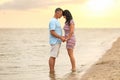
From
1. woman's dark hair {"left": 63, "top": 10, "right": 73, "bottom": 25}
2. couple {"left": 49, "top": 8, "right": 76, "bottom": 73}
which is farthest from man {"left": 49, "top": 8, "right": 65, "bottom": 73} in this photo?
woman's dark hair {"left": 63, "top": 10, "right": 73, "bottom": 25}

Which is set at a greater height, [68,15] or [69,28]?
[68,15]

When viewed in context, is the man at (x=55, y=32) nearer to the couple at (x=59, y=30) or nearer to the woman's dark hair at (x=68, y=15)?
the couple at (x=59, y=30)

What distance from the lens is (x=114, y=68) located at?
12047 millimetres

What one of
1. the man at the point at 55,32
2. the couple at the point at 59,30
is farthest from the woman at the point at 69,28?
the man at the point at 55,32

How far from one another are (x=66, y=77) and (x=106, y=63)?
181 cm

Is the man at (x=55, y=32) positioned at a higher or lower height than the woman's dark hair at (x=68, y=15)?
lower

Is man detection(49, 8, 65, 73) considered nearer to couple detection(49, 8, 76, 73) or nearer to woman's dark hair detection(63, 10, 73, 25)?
couple detection(49, 8, 76, 73)

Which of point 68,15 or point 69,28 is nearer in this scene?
point 68,15

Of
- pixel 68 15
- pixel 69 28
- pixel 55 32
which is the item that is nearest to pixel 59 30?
pixel 55 32

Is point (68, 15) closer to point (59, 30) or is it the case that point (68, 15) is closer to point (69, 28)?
point (69, 28)

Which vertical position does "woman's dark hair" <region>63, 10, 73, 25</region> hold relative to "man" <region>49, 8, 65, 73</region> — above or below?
above

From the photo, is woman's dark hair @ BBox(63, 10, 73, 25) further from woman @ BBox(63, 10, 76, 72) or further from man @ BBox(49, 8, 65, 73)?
man @ BBox(49, 8, 65, 73)

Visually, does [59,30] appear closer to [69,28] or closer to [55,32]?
A: [55,32]

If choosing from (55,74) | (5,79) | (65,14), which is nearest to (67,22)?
(65,14)
